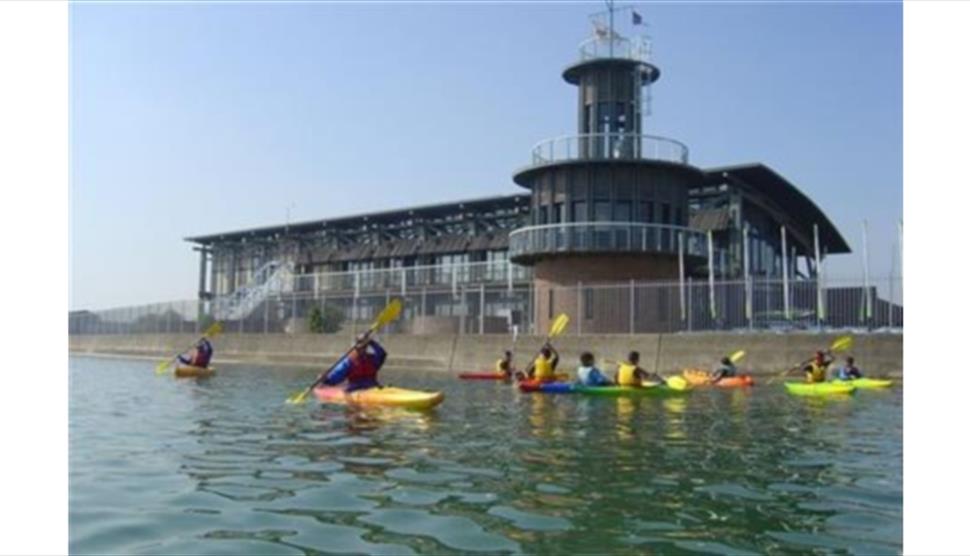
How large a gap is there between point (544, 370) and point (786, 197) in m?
30.0

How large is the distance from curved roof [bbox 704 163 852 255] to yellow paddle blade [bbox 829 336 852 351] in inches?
674

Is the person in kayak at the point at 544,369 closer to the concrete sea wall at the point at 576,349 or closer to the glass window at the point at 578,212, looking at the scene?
the concrete sea wall at the point at 576,349

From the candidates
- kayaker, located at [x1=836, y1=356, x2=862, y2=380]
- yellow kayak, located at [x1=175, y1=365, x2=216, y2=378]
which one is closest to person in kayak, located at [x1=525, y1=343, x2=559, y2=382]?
kayaker, located at [x1=836, y1=356, x2=862, y2=380]

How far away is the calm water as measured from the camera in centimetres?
741

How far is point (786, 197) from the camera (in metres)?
49.2

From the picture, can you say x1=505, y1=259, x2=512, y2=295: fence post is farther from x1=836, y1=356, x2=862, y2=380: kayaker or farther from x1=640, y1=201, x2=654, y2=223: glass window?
x1=836, y1=356, x2=862, y2=380: kayaker

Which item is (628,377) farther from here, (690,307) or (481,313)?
(481,313)

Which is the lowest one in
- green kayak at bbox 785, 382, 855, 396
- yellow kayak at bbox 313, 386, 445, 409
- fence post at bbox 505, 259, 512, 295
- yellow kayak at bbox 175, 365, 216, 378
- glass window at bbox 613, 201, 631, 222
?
yellow kayak at bbox 175, 365, 216, 378

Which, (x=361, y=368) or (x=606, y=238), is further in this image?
(x=606, y=238)
